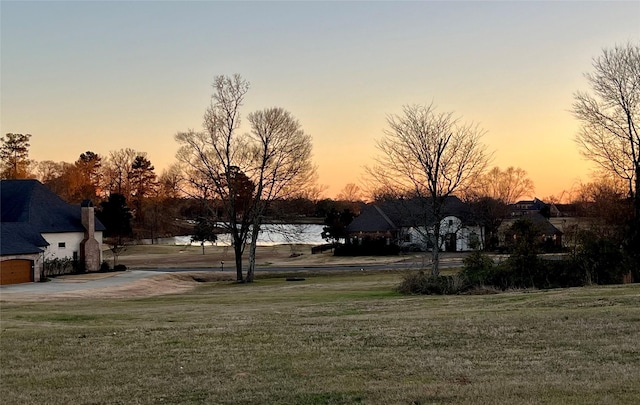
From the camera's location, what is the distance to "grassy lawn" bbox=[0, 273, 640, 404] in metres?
9.27

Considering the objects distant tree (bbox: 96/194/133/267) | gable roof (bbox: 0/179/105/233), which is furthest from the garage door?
distant tree (bbox: 96/194/133/267)

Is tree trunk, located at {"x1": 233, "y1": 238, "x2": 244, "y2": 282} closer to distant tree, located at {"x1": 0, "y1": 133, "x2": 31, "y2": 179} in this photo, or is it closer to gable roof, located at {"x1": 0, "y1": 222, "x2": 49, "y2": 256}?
gable roof, located at {"x1": 0, "y1": 222, "x2": 49, "y2": 256}

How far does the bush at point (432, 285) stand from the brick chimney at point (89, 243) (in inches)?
1278

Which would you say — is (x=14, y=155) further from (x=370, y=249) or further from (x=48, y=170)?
(x=370, y=249)

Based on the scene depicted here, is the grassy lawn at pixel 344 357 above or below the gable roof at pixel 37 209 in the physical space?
below

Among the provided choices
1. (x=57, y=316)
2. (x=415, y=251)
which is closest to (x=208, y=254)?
(x=415, y=251)

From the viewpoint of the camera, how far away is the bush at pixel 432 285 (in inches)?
1097

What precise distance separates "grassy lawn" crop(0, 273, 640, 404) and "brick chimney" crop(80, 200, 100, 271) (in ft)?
110

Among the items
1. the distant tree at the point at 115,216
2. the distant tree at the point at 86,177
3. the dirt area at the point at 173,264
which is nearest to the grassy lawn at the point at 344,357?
the dirt area at the point at 173,264

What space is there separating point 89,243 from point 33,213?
4937 mm

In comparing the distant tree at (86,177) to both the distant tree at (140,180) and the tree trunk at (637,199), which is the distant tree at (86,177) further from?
the tree trunk at (637,199)

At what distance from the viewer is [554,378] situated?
9641mm

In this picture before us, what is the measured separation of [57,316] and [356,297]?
39.6ft

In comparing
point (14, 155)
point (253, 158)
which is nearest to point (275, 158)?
point (253, 158)
